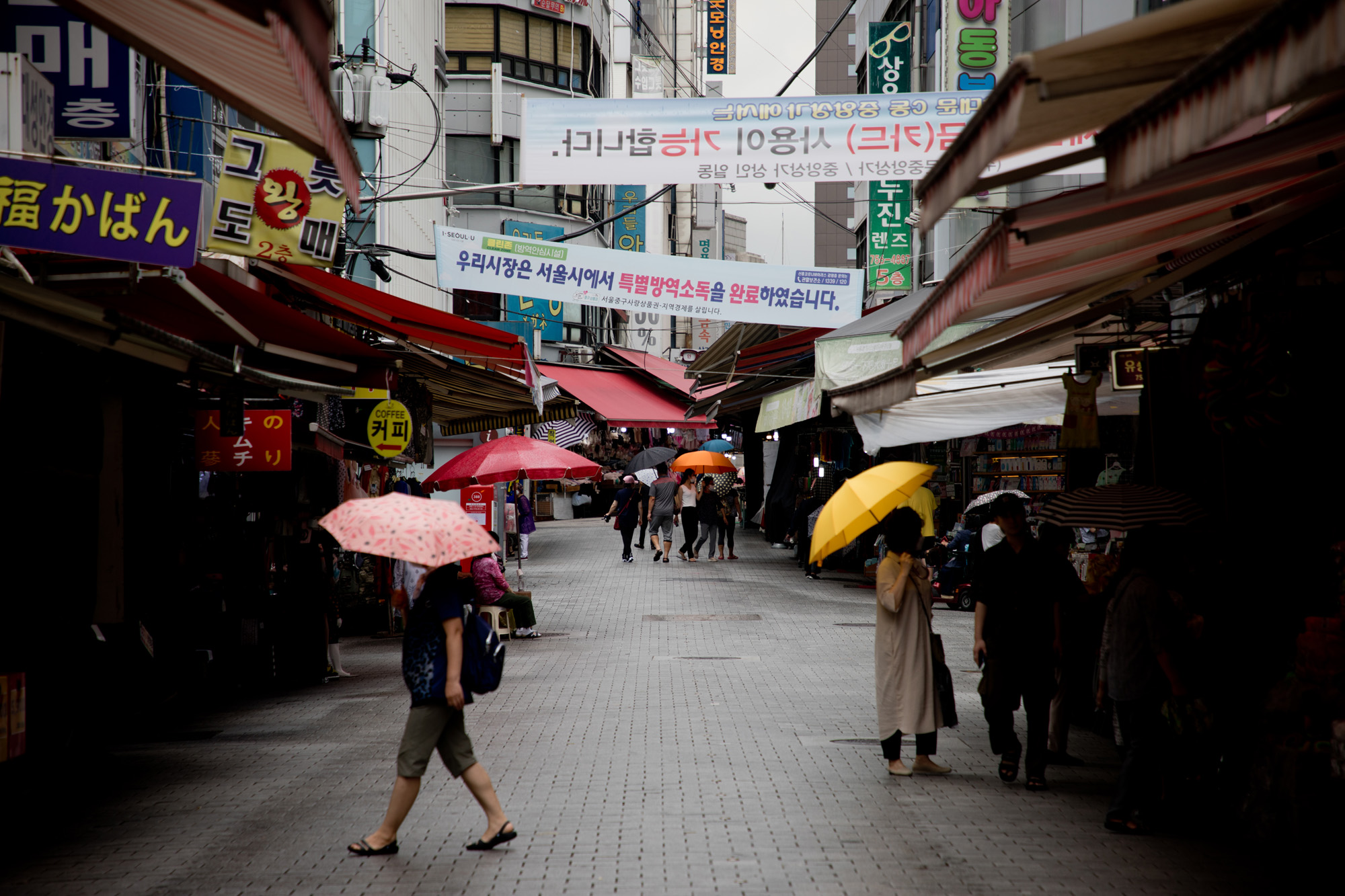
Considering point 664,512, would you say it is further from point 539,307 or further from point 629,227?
point 629,227

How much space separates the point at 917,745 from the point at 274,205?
5916 millimetres

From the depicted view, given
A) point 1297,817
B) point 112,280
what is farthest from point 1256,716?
point 112,280

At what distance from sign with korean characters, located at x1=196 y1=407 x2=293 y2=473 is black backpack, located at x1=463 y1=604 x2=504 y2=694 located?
4.77m

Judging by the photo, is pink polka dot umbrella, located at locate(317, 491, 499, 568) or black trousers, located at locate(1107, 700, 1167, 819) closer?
pink polka dot umbrella, located at locate(317, 491, 499, 568)

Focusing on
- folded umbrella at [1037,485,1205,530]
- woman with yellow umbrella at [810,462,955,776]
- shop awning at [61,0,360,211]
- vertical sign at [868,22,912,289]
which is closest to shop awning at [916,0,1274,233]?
shop awning at [61,0,360,211]

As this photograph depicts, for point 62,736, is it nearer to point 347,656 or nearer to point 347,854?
point 347,854

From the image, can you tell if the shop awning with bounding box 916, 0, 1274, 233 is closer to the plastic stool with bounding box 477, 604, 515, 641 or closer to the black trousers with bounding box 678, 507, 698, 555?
the plastic stool with bounding box 477, 604, 515, 641

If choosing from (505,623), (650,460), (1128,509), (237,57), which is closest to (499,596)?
(505,623)

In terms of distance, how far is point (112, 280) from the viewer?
696 centimetres

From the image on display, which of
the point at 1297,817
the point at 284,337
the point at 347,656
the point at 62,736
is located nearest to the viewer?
the point at 1297,817

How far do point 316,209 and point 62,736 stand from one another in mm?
4011

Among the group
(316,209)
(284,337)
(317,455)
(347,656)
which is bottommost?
(347,656)

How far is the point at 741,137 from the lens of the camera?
36.9 ft

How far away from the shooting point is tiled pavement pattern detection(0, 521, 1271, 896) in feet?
19.5
